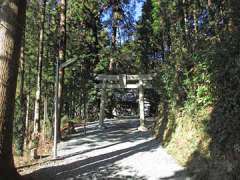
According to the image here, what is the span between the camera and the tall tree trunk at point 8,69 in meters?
8.56

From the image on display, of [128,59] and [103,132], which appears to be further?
[128,59]

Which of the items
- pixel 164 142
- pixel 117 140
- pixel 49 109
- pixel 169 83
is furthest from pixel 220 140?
pixel 49 109

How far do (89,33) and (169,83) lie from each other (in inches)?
615

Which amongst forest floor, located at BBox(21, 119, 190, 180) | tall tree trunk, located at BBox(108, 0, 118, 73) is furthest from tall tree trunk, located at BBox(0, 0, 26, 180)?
tall tree trunk, located at BBox(108, 0, 118, 73)

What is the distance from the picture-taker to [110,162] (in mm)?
11289

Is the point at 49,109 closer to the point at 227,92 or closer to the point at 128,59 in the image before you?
the point at 128,59

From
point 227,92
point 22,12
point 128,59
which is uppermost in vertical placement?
point 128,59

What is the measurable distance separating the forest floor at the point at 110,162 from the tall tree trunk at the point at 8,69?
1.34 m

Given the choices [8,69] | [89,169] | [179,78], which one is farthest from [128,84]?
[8,69]

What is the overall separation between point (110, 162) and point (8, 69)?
421cm

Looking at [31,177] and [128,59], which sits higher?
[128,59]

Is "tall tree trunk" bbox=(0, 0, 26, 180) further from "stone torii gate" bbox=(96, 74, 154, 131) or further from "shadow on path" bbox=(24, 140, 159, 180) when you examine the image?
"stone torii gate" bbox=(96, 74, 154, 131)

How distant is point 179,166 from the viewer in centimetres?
1011

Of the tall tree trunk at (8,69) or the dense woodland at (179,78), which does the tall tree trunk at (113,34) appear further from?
the tall tree trunk at (8,69)
